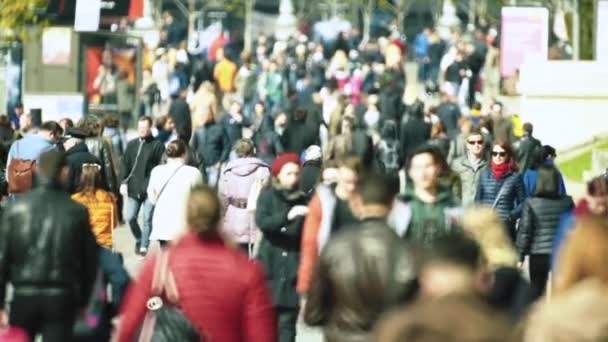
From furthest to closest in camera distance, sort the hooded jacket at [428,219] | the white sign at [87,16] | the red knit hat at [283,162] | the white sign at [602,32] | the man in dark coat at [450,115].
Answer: the man in dark coat at [450,115] → the white sign at [602,32] → the white sign at [87,16] → the red knit hat at [283,162] → the hooded jacket at [428,219]

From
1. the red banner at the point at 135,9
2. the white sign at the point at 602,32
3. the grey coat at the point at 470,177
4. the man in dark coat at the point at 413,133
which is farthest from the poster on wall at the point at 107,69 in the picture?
the grey coat at the point at 470,177

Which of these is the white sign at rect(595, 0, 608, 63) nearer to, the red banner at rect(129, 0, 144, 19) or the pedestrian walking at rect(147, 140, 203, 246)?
the red banner at rect(129, 0, 144, 19)

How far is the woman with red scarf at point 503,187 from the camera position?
54.6 feet

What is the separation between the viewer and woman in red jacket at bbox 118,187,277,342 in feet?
31.0

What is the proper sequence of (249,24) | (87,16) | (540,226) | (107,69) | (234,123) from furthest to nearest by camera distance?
(249,24)
(107,69)
(87,16)
(234,123)
(540,226)

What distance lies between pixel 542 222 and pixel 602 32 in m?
21.5

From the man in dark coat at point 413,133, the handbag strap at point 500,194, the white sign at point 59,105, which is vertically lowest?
the handbag strap at point 500,194

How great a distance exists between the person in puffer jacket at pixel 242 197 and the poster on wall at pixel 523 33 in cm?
2004

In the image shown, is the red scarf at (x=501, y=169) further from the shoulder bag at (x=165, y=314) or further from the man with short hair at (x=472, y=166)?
the shoulder bag at (x=165, y=314)

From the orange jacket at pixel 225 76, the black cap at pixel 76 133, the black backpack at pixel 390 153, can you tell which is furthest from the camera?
the orange jacket at pixel 225 76

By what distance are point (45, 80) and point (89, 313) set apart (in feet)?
97.2

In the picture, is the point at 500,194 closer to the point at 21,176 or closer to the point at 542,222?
the point at 542,222

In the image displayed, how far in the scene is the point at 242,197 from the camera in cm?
1616

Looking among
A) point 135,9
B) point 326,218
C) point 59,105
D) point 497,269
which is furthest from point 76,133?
point 135,9
